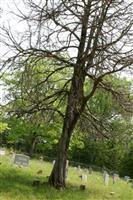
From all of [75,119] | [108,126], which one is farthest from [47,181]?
[108,126]

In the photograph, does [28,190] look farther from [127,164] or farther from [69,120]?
[127,164]

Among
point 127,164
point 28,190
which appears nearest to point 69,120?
point 28,190

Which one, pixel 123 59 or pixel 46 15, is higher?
pixel 46 15

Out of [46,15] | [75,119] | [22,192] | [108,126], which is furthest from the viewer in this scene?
[108,126]

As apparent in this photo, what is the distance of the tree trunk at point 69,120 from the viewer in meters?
18.4

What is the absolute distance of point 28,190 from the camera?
1594 cm

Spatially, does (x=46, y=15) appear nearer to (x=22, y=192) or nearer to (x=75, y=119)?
(x=75, y=119)

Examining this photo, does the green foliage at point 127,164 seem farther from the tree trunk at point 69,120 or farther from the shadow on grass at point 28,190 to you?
the shadow on grass at point 28,190

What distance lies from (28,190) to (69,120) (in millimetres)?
4246

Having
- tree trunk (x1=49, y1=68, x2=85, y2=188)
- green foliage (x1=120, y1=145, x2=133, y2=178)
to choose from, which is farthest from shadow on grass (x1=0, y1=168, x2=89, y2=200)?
green foliage (x1=120, y1=145, x2=133, y2=178)

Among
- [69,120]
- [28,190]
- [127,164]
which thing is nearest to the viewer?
[28,190]

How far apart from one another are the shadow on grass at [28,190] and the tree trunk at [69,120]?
0.56 m

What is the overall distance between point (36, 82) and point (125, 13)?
474cm

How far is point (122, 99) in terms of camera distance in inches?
781
